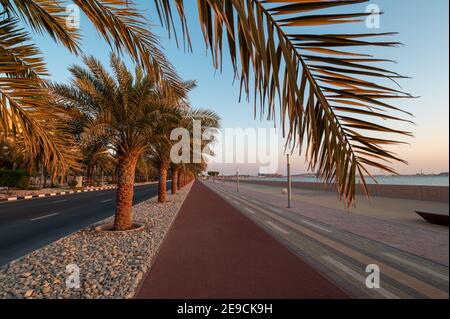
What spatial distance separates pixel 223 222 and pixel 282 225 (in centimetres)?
198

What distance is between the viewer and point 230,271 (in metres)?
4.19

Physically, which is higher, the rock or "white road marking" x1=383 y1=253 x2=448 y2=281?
the rock

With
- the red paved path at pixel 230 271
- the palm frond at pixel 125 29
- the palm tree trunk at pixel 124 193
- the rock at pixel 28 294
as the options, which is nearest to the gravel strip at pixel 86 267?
the rock at pixel 28 294

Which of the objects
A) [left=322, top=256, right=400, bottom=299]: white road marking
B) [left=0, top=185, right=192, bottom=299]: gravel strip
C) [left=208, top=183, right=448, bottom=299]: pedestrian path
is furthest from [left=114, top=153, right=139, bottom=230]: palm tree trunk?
[left=322, top=256, right=400, bottom=299]: white road marking

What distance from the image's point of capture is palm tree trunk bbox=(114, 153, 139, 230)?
7.45m

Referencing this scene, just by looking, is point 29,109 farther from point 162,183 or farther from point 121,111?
point 162,183

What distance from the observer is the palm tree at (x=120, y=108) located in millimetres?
7340

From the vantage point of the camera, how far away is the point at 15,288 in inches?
143

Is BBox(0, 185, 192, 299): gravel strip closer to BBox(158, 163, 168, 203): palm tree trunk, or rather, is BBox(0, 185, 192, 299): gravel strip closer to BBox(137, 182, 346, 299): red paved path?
BBox(137, 182, 346, 299): red paved path

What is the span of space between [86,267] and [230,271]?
2.51 metres

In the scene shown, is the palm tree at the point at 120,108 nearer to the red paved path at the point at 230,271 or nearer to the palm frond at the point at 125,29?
the red paved path at the point at 230,271

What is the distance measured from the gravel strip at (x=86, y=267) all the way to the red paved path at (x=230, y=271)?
0.31 m
